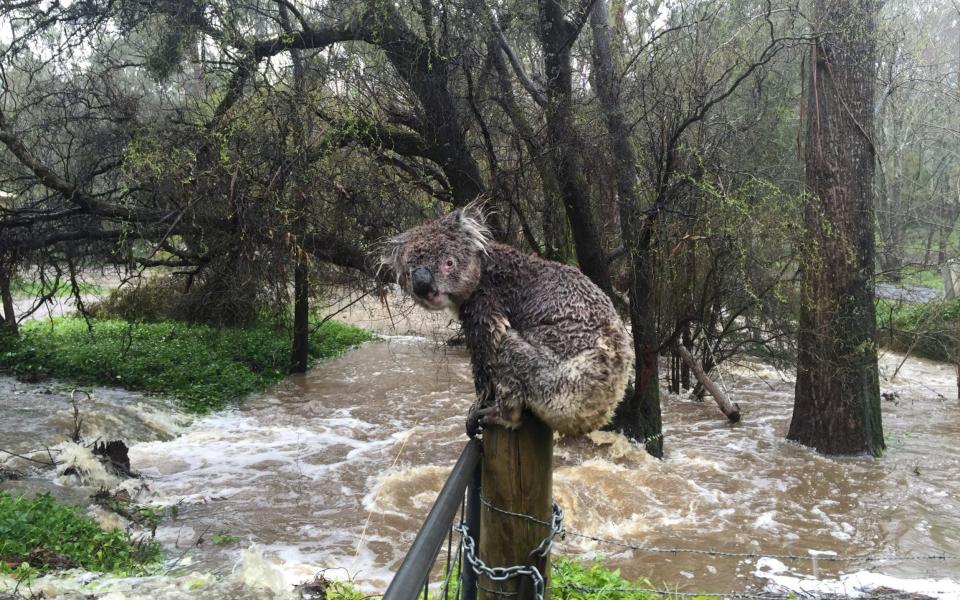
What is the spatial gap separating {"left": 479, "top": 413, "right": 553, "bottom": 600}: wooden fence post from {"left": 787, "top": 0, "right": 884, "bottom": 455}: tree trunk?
8.07 m

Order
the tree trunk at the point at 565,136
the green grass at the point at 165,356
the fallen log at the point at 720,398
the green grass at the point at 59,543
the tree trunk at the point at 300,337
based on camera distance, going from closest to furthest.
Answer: the green grass at the point at 59,543, the tree trunk at the point at 565,136, the fallen log at the point at 720,398, the green grass at the point at 165,356, the tree trunk at the point at 300,337

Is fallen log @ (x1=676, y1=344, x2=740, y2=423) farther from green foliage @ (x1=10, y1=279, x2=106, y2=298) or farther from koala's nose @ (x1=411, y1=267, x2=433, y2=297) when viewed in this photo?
koala's nose @ (x1=411, y1=267, x2=433, y2=297)

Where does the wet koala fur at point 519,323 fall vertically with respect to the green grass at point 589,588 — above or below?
above

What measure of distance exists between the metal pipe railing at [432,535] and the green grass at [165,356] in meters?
9.40

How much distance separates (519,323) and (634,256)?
5.72 m

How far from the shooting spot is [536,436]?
87.7 inches

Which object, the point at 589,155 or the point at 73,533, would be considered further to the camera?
the point at 589,155

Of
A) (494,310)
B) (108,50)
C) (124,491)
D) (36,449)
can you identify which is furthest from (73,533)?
(108,50)

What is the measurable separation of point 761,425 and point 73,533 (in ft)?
31.3

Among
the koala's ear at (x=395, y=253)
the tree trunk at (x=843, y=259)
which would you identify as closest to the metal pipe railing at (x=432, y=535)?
the koala's ear at (x=395, y=253)

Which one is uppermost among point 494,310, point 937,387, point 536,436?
point 494,310

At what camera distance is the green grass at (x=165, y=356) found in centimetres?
1180

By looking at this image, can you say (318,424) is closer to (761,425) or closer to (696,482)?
(696,482)

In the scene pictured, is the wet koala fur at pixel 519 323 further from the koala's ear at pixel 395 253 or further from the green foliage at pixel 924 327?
the green foliage at pixel 924 327
